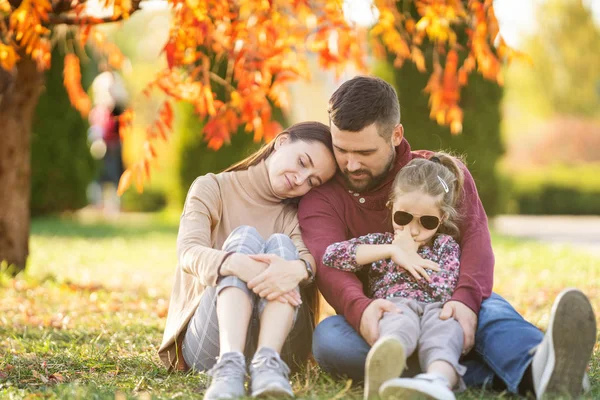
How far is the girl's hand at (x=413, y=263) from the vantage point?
312 cm

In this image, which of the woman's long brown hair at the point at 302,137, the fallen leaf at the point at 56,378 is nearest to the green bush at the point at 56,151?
the woman's long brown hair at the point at 302,137

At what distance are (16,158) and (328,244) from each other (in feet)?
12.5

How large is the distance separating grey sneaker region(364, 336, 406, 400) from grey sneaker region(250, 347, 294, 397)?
0.29 m

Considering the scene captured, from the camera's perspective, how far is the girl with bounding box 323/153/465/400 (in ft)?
9.46

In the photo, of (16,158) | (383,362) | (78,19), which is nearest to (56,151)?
(16,158)

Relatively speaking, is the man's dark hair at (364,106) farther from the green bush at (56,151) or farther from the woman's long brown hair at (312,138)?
the green bush at (56,151)

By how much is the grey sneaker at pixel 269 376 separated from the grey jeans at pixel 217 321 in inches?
10.4

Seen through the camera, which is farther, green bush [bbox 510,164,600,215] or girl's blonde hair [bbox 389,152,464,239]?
green bush [bbox 510,164,600,215]

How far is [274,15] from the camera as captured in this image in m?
4.86

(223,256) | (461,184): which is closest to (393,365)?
(223,256)

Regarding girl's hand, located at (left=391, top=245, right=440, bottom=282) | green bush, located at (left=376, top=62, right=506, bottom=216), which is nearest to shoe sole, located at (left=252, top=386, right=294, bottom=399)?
girl's hand, located at (left=391, top=245, right=440, bottom=282)

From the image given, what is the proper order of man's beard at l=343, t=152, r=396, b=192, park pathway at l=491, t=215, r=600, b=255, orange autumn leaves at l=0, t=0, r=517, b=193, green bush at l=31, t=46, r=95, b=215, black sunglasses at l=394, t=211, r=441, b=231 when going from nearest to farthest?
black sunglasses at l=394, t=211, r=441, b=231
man's beard at l=343, t=152, r=396, b=192
orange autumn leaves at l=0, t=0, r=517, b=193
park pathway at l=491, t=215, r=600, b=255
green bush at l=31, t=46, r=95, b=215

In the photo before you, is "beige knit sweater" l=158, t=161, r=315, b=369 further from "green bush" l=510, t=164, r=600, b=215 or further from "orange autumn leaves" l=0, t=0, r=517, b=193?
"green bush" l=510, t=164, r=600, b=215

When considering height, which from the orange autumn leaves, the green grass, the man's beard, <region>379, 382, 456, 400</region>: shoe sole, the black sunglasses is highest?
the orange autumn leaves
